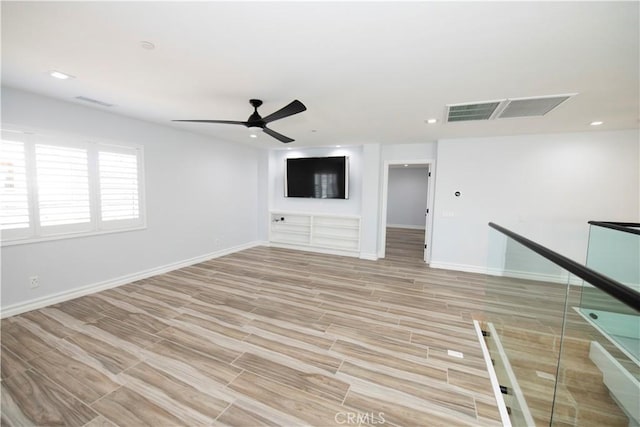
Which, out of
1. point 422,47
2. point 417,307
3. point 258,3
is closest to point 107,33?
point 258,3

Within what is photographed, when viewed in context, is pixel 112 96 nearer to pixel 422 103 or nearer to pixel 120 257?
pixel 120 257

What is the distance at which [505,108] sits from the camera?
10.00 feet

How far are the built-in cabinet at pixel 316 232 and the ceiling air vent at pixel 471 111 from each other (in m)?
3.00

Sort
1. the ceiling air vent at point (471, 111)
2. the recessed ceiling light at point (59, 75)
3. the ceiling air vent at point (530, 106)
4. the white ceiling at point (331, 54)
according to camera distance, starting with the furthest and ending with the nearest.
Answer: the ceiling air vent at point (471, 111) → the ceiling air vent at point (530, 106) → the recessed ceiling light at point (59, 75) → the white ceiling at point (331, 54)

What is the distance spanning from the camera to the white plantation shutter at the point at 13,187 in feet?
9.11

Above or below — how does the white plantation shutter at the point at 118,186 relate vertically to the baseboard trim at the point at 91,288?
above

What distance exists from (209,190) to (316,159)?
260 centimetres

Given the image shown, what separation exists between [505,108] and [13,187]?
19.5 ft

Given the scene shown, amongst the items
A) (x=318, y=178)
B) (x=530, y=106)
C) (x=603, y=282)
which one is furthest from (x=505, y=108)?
(x=318, y=178)

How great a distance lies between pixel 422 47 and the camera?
184 centimetres

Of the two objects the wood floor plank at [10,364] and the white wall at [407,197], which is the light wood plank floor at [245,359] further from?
the white wall at [407,197]

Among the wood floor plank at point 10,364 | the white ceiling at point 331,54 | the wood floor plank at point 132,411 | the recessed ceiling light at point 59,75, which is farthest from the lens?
the recessed ceiling light at point 59,75

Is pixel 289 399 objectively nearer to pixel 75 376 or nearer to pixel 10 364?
pixel 75 376

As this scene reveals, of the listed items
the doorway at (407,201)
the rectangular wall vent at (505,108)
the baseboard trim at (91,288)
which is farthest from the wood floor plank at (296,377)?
the doorway at (407,201)
